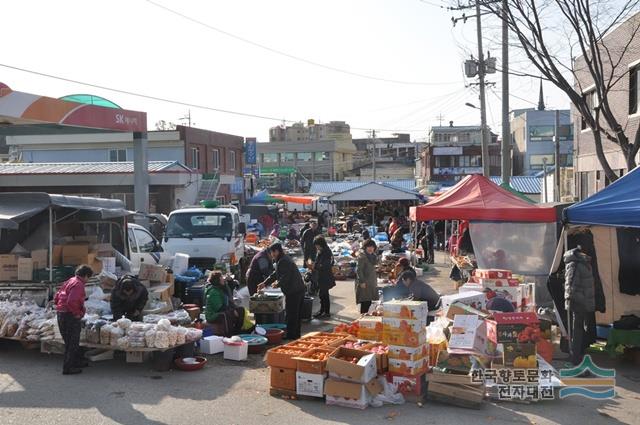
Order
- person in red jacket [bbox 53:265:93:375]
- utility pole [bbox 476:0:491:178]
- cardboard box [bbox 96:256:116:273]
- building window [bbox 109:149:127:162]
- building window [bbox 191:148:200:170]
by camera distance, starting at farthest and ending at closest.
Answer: building window [bbox 191:148:200:170]
building window [bbox 109:149:127:162]
utility pole [bbox 476:0:491:178]
cardboard box [bbox 96:256:116:273]
person in red jacket [bbox 53:265:93:375]

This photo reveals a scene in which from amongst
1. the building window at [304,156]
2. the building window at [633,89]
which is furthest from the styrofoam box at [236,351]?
the building window at [304,156]

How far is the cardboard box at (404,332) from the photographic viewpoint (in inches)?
299

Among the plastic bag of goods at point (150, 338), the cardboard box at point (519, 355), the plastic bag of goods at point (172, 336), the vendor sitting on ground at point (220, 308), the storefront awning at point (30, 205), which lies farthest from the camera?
the vendor sitting on ground at point (220, 308)

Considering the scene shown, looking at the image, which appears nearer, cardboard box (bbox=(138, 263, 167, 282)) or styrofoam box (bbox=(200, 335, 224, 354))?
styrofoam box (bbox=(200, 335, 224, 354))

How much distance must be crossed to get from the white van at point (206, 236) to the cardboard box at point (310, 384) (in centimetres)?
928

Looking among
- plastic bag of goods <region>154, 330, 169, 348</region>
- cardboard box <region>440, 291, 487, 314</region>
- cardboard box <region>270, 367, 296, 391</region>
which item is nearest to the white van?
plastic bag of goods <region>154, 330, 169, 348</region>

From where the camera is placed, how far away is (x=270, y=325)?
1126cm

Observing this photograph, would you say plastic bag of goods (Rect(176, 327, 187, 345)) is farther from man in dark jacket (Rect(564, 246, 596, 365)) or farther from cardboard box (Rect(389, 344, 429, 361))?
man in dark jacket (Rect(564, 246, 596, 365))

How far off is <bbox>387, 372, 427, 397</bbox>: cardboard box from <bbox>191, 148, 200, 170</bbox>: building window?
3300 centimetres

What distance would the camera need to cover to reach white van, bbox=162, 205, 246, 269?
16859 millimetres

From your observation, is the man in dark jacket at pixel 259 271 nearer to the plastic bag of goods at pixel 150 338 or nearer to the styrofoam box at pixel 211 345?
the styrofoam box at pixel 211 345

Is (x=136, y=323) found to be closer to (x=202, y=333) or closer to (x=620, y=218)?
(x=202, y=333)

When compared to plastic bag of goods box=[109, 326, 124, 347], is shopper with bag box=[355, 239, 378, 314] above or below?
above

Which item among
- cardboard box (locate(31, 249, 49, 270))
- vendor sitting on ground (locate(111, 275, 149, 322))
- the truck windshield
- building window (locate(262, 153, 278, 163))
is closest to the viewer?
vendor sitting on ground (locate(111, 275, 149, 322))
